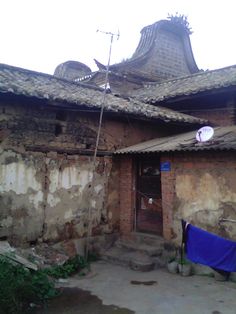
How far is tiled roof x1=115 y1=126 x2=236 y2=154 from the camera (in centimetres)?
742

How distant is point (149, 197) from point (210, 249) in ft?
8.15

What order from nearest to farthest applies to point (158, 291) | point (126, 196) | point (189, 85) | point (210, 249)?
point (158, 291) < point (210, 249) < point (126, 196) < point (189, 85)

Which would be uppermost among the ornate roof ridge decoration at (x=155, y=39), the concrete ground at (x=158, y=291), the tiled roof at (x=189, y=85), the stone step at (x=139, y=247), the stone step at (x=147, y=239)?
the ornate roof ridge decoration at (x=155, y=39)

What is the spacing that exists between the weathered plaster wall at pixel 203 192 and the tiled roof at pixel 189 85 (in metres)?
2.84

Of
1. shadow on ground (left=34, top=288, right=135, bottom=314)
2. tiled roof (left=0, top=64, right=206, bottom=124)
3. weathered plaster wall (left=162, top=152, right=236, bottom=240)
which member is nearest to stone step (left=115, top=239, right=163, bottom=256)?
weathered plaster wall (left=162, top=152, right=236, bottom=240)

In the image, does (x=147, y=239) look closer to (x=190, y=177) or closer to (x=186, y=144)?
(x=190, y=177)

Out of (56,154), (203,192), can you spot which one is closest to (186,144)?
(203,192)

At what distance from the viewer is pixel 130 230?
30.6ft

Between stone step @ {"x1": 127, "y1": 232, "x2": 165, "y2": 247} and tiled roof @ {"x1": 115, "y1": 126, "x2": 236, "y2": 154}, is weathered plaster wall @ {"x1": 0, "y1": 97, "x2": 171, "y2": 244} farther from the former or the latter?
tiled roof @ {"x1": 115, "y1": 126, "x2": 236, "y2": 154}

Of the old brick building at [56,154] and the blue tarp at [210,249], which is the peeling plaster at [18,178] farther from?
the blue tarp at [210,249]

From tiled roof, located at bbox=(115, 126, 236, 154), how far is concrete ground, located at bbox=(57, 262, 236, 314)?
2584 mm

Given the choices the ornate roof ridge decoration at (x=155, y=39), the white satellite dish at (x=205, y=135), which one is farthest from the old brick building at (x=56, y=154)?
the ornate roof ridge decoration at (x=155, y=39)

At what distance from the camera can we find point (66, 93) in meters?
8.81

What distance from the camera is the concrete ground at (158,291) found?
5.66 m
